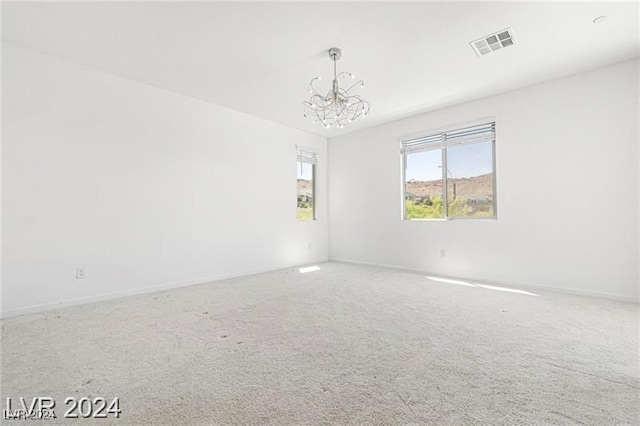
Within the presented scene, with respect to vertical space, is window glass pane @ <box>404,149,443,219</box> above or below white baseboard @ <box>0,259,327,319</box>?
above

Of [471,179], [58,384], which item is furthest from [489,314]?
[58,384]

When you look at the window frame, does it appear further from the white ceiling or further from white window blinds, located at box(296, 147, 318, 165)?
white window blinds, located at box(296, 147, 318, 165)

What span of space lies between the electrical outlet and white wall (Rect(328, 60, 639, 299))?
4.54m

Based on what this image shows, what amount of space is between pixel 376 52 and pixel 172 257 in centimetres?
359

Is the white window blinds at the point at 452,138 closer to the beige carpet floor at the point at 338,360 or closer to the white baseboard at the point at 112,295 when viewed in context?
the beige carpet floor at the point at 338,360

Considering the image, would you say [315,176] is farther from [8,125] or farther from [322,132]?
[8,125]

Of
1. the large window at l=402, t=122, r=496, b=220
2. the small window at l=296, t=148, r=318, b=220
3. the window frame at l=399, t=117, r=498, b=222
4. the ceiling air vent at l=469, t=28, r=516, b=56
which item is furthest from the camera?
the small window at l=296, t=148, r=318, b=220

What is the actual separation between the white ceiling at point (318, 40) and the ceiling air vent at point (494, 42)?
2.8 inches

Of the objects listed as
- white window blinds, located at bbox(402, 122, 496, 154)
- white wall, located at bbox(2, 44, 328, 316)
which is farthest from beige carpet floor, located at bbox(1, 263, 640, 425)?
white window blinds, located at bbox(402, 122, 496, 154)

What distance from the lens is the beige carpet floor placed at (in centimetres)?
140

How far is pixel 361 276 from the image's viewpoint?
14.8 feet

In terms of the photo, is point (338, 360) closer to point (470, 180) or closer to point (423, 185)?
point (470, 180)

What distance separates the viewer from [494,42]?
2.80 metres

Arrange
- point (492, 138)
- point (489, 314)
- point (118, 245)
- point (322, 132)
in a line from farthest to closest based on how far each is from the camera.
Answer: point (322, 132), point (492, 138), point (118, 245), point (489, 314)
